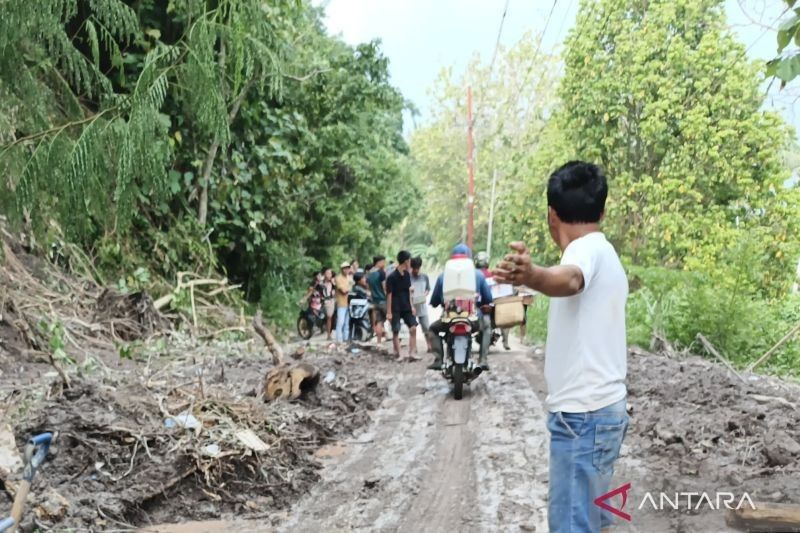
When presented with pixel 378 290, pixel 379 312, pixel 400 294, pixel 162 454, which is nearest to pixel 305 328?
pixel 379 312

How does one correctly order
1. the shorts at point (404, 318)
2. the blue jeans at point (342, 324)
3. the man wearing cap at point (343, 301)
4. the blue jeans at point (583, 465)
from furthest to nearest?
the blue jeans at point (342, 324), the man wearing cap at point (343, 301), the shorts at point (404, 318), the blue jeans at point (583, 465)

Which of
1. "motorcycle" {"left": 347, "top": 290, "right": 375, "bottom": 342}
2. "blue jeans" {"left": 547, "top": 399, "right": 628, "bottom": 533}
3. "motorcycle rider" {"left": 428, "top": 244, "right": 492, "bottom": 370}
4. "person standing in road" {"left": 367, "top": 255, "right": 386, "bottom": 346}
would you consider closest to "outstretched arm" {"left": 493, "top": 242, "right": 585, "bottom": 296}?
"blue jeans" {"left": 547, "top": 399, "right": 628, "bottom": 533}

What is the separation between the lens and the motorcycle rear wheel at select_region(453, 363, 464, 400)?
8938 mm

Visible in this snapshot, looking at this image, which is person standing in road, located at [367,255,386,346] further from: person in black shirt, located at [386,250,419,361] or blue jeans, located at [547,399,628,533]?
blue jeans, located at [547,399,628,533]

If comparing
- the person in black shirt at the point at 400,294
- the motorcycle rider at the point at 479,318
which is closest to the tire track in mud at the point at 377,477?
the motorcycle rider at the point at 479,318

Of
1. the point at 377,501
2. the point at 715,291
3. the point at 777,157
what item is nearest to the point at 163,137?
the point at 377,501

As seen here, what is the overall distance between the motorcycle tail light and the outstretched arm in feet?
21.0

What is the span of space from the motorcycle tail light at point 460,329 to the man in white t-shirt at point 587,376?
613 cm

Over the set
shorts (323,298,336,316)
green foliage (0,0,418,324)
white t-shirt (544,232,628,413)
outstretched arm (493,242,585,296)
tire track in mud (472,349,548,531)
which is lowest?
tire track in mud (472,349,548,531)

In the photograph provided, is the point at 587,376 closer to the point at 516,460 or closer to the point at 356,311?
the point at 516,460

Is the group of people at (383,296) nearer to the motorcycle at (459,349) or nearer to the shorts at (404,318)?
the shorts at (404,318)

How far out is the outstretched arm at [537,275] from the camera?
244 cm

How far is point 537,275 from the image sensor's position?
2434mm

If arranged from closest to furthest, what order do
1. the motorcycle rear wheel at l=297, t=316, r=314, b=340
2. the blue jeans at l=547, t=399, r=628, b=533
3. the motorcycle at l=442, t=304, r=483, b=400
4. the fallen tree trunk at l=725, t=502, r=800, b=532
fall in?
the blue jeans at l=547, t=399, r=628, b=533
the fallen tree trunk at l=725, t=502, r=800, b=532
the motorcycle at l=442, t=304, r=483, b=400
the motorcycle rear wheel at l=297, t=316, r=314, b=340
